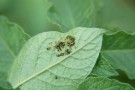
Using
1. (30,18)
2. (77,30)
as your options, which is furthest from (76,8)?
(30,18)

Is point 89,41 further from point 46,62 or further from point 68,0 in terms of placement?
point 68,0

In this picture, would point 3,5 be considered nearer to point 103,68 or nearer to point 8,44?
point 8,44

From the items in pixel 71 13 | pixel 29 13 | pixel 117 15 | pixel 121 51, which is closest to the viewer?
pixel 121 51

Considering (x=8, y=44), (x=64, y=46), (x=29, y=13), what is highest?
(x=64, y=46)

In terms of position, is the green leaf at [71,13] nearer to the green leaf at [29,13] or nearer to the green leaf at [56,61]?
the green leaf at [56,61]

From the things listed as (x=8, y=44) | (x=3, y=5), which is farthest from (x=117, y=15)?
(x=8, y=44)
